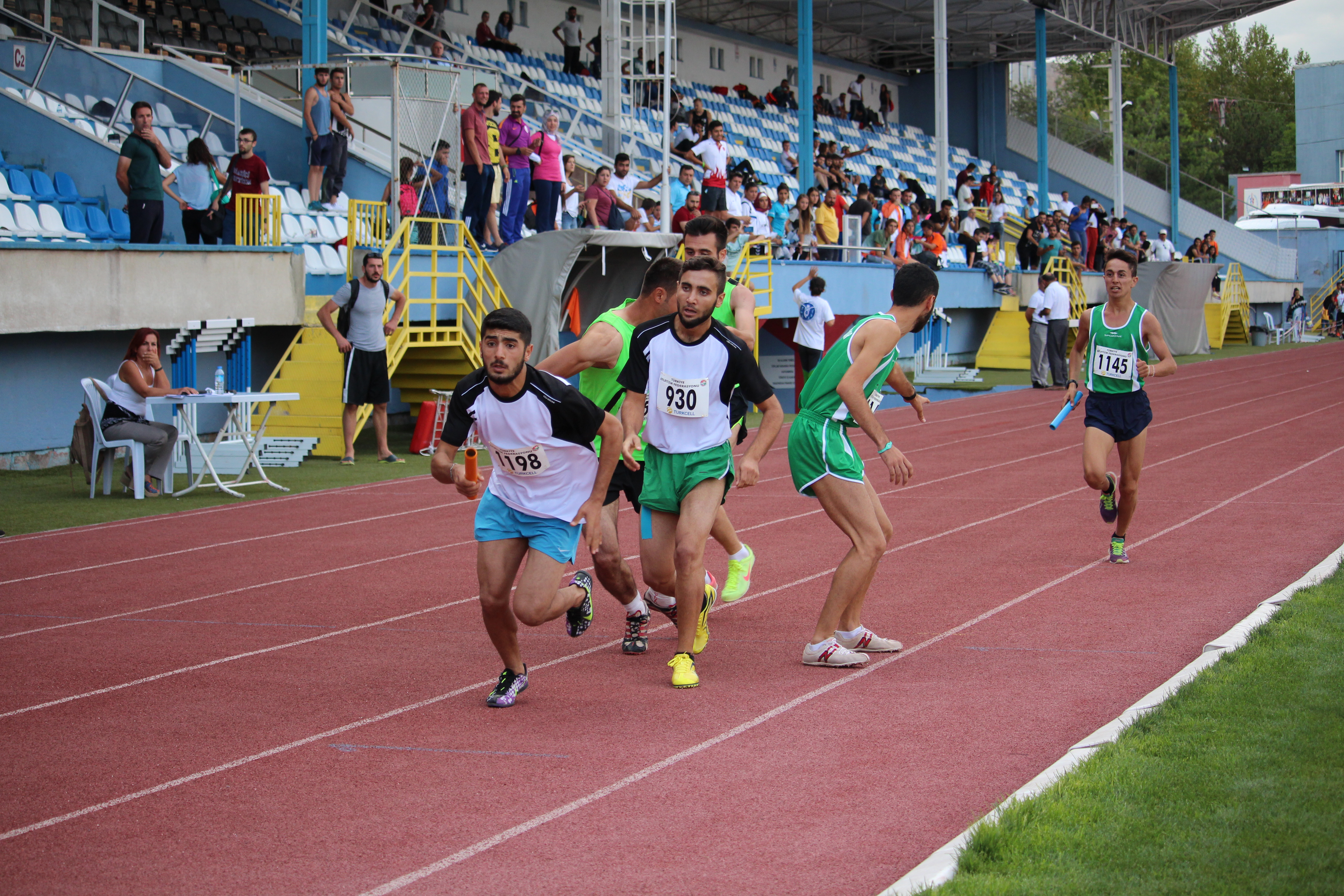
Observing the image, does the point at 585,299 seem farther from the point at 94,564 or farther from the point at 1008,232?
the point at 1008,232

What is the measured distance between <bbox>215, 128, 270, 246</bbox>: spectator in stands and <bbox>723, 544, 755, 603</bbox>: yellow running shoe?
11.1 metres

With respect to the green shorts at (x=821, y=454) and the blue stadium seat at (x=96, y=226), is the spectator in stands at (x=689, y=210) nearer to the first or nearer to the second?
the blue stadium seat at (x=96, y=226)

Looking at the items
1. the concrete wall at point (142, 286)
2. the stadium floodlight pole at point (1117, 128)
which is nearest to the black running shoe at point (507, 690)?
the concrete wall at point (142, 286)

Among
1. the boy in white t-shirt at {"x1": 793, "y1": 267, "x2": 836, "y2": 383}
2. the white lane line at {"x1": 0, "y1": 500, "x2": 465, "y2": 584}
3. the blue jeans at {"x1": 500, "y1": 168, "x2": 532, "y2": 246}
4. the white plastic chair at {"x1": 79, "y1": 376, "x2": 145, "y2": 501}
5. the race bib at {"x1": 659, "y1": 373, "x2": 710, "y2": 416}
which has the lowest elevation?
the white lane line at {"x1": 0, "y1": 500, "x2": 465, "y2": 584}

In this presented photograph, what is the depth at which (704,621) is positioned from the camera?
6.71 m

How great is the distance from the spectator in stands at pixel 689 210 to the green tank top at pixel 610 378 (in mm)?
13407

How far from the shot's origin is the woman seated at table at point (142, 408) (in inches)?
497

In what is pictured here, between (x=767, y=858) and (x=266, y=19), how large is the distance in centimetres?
2561

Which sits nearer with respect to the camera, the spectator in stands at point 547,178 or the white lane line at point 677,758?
the white lane line at point 677,758

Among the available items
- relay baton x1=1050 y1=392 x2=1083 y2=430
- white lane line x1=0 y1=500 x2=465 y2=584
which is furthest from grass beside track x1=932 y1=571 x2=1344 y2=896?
white lane line x1=0 y1=500 x2=465 y2=584

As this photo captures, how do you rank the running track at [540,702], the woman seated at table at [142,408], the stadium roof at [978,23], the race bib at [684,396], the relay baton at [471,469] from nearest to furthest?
the running track at [540,702]
the relay baton at [471,469]
the race bib at [684,396]
the woman seated at table at [142,408]
the stadium roof at [978,23]

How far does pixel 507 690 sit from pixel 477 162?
518 inches

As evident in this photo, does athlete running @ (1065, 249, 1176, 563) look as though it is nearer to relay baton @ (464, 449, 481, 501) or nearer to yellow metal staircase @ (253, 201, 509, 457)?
relay baton @ (464, 449, 481, 501)

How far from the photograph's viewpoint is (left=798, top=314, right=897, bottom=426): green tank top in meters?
6.57
